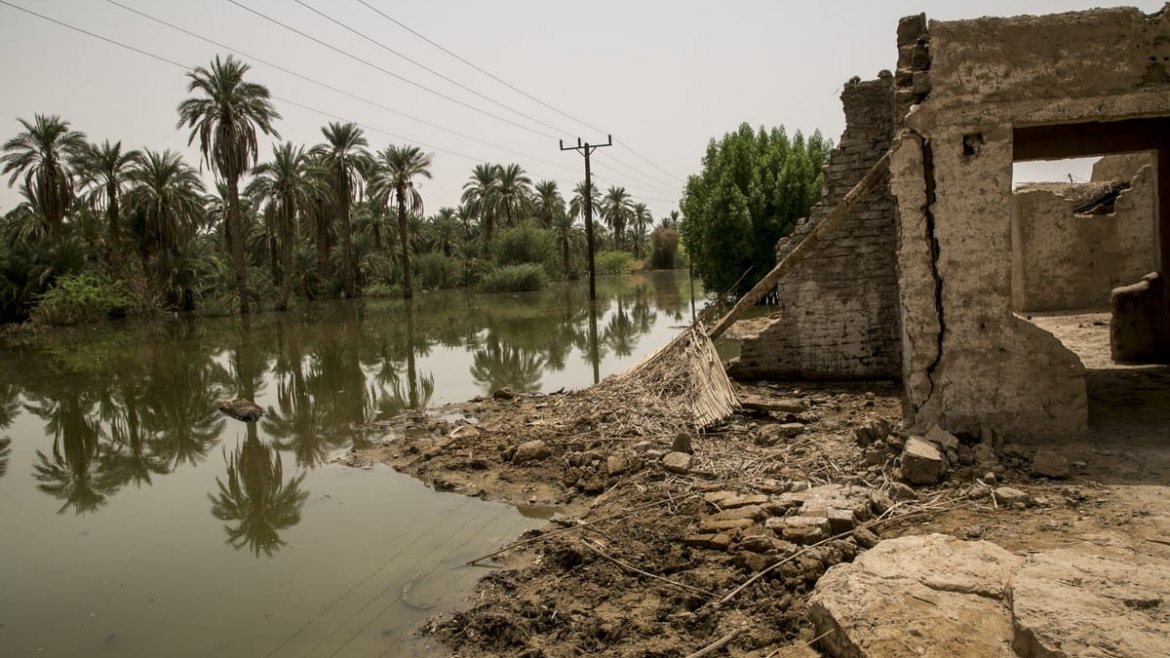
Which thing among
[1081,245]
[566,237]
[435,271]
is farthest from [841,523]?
[566,237]

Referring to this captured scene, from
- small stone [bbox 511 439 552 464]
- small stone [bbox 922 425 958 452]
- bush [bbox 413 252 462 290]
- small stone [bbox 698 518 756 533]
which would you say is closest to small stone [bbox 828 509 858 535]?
small stone [bbox 698 518 756 533]

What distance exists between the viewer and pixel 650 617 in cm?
427

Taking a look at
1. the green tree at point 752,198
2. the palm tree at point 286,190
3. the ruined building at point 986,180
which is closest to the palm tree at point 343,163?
the palm tree at point 286,190

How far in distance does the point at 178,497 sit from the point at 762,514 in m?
6.30

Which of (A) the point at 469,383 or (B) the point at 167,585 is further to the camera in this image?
(A) the point at 469,383

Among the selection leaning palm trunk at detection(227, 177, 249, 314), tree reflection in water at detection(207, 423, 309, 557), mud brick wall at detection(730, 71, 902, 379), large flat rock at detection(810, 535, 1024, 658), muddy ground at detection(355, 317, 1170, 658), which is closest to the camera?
large flat rock at detection(810, 535, 1024, 658)

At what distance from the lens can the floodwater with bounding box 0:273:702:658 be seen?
4.91 metres

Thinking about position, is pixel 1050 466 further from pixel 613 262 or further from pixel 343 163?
pixel 613 262

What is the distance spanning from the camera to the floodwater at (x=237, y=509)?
491 centimetres

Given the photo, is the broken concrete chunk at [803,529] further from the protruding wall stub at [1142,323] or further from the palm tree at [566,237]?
the palm tree at [566,237]

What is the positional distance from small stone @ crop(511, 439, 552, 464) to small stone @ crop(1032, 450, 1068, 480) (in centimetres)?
441

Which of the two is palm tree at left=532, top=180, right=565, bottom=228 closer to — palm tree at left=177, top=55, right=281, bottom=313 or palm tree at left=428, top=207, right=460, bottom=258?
palm tree at left=428, top=207, right=460, bottom=258

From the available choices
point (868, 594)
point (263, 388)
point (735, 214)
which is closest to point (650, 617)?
point (868, 594)

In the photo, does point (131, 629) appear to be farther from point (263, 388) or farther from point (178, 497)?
point (263, 388)
